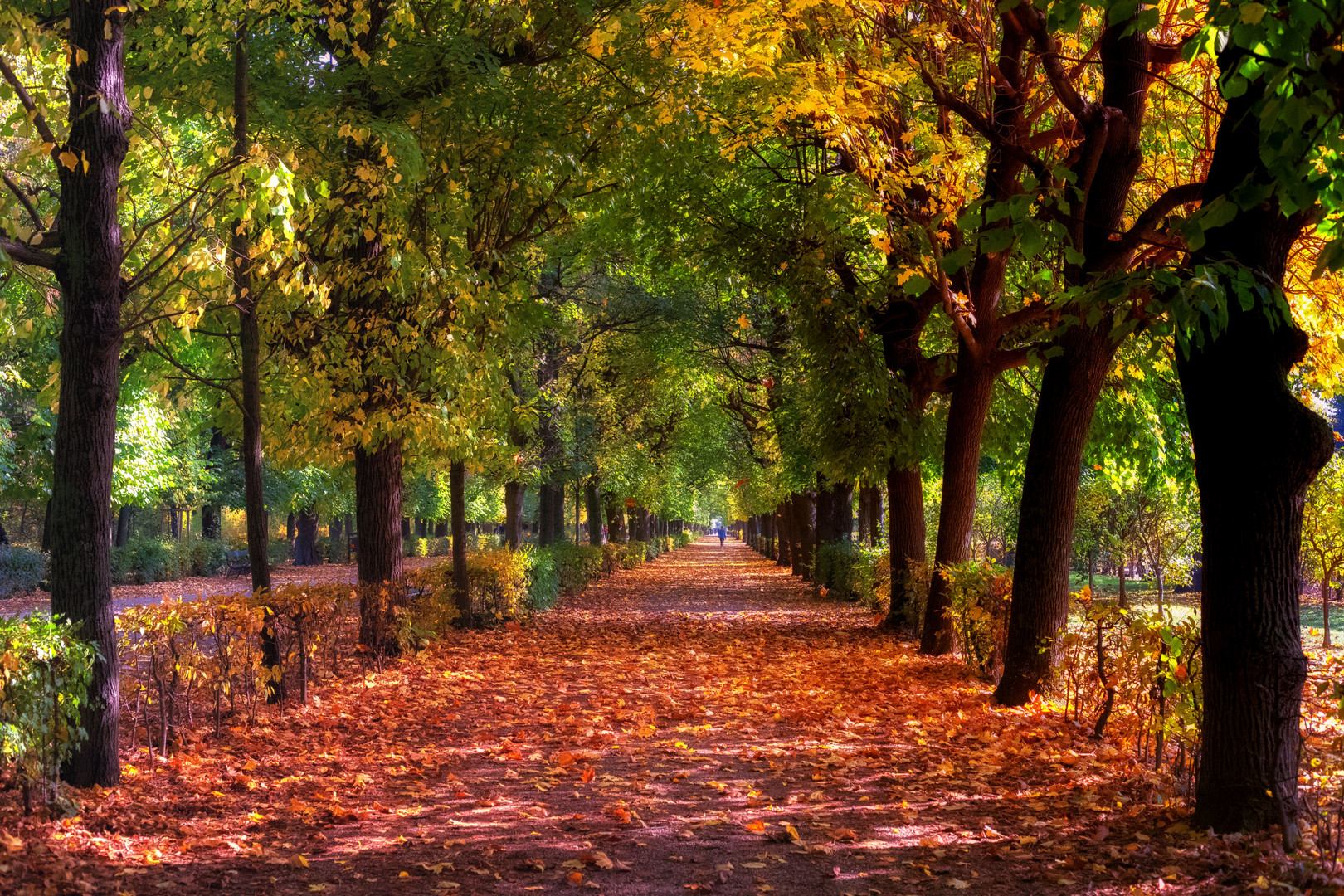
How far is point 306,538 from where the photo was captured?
43.9 metres

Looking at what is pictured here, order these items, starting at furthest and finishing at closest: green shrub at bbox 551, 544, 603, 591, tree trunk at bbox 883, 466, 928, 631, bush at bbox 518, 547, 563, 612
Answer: green shrub at bbox 551, 544, 603, 591
bush at bbox 518, 547, 563, 612
tree trunk at bbox 883, 466, 928, 631

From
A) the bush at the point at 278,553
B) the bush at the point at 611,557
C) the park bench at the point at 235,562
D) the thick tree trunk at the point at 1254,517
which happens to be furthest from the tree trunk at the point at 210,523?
the thick tree trunk at the point at 1254,517

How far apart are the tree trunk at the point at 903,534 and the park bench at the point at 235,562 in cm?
2858

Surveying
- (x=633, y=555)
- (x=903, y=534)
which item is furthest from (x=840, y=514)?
(x=633, y=555)

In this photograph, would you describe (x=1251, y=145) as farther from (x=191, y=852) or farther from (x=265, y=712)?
(x=265, y=712)

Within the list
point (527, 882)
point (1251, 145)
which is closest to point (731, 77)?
point (1251, 145)

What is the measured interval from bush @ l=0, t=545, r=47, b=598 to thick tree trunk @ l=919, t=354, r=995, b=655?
78.3ft

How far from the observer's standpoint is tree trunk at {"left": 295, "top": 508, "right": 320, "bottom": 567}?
43.6m

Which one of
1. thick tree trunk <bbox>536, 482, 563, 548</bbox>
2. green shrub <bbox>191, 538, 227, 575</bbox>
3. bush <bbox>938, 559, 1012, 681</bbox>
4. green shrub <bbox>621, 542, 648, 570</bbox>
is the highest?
thick tree trunk <bbox>536, 482, 563, 548</bbox>

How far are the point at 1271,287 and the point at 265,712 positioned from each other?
799 centimetres

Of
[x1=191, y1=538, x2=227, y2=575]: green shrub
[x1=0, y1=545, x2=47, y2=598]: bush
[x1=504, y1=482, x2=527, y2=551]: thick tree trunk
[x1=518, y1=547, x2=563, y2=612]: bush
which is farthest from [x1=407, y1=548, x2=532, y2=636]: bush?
[x1=191, y1=538, x2=227, y2=575]: green shrub

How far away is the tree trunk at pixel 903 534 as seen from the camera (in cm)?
1502

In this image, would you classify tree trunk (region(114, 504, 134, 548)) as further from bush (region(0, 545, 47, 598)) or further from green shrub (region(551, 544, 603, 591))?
green shrub (region(551, 544, 603, 591))

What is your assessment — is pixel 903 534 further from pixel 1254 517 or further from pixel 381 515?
pixel 1254 517
